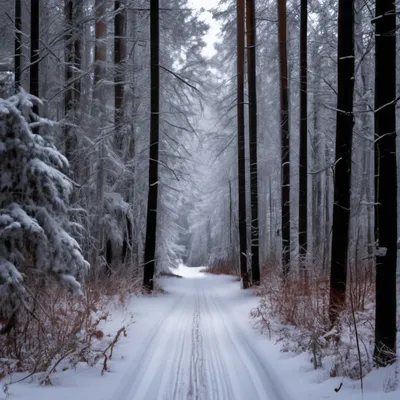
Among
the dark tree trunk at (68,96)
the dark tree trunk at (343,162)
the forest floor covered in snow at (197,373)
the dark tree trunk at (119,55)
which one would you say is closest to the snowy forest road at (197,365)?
the forest floor covered in snow at (197,373)

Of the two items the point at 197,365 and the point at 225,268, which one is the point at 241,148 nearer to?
the point at 197,365

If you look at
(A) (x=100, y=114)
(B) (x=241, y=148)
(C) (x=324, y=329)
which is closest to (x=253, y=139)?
(B) (x=241, y=148)

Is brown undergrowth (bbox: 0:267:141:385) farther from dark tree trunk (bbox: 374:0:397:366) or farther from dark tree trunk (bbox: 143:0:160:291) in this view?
dark tree trunk (bbox: 143:0:160:291)

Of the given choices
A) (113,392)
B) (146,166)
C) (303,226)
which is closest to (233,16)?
(146,166)

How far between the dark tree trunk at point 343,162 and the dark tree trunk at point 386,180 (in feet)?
4.83

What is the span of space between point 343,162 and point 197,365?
3.85 m

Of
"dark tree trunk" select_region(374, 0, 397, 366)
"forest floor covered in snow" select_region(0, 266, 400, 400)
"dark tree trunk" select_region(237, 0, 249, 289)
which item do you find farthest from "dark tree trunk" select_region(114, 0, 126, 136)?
"dark tree trunk" select_region(374, 0, 397, 366)

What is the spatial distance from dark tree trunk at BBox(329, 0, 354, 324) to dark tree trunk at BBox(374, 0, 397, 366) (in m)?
1.47

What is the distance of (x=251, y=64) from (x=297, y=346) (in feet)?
35.7

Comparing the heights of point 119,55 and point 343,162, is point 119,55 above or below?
above

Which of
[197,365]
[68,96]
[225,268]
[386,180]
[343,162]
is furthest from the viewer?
[225,268]

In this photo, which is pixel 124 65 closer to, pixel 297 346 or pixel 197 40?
pixel 197 40

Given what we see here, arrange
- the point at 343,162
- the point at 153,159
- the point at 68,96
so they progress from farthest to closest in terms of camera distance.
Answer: the point at 68,96 → the point at 153,159 → the point at 343,162

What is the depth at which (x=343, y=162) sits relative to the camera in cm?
605
